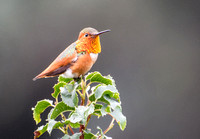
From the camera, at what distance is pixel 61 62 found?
1.32 metres

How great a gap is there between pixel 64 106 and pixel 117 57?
2604 millimetres

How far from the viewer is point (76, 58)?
1361 mm

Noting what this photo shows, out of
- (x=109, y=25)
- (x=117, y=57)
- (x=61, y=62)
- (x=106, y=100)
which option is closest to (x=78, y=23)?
(x=109, y=25)

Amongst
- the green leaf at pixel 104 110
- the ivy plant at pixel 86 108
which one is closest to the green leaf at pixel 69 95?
the ivy plant at pixel 86 108

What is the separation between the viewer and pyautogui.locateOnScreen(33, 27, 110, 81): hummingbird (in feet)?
4.33

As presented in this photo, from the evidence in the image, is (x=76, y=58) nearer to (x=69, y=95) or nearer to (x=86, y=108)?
(x=69, y=95)

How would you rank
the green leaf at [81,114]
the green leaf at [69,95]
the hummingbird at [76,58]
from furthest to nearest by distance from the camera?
the hummingbird at [76,58] → the green leaf at [69,95] → the green leaf at [81,114]

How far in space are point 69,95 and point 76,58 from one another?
278mm

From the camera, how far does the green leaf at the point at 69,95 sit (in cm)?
110

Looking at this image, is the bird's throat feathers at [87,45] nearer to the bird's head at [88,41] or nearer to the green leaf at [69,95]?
the bird's head at [88,41]

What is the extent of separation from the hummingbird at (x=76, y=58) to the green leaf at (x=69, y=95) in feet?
0.58

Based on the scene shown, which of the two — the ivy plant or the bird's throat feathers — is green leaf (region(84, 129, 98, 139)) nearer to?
the ivy plant

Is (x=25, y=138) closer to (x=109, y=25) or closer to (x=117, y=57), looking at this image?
(x=117, y=57)

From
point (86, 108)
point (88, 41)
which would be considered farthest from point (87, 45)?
point (86, 108)
